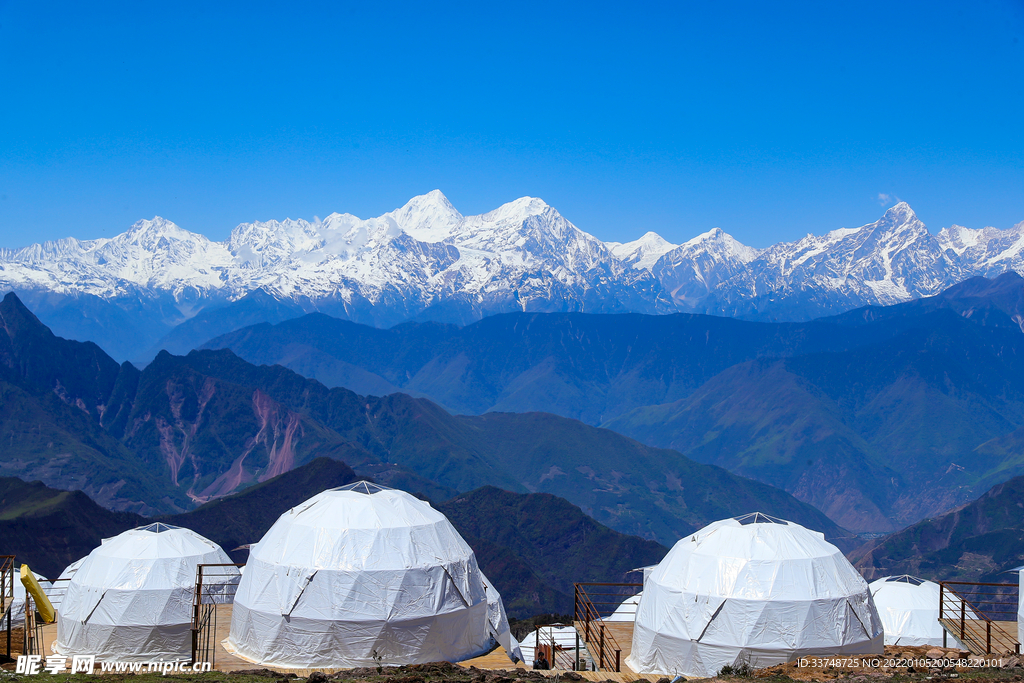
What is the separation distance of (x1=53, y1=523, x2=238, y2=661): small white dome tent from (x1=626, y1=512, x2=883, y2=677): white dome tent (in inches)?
785

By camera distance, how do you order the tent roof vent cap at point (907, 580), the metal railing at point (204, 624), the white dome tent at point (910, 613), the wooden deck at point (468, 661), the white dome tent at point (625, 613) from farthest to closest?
the white dome tent at point (625, 613) → the tent roof vent cap at point (907, 580) → the white dome tent at point (910, 613) → the metal railing at point (204, 624) → the wooden deck at point (468, 661)

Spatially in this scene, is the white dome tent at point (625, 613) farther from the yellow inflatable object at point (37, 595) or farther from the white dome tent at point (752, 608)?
the yellow inflatable object at point (37, 595)

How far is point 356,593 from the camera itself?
112 feet

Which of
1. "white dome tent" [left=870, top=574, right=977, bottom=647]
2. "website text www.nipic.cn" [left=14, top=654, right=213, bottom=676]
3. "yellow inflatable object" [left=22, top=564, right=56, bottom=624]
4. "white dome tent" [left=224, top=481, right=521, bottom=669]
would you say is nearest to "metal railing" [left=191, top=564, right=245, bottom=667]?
"website text www.nipic.cn" [left=14, top=654, right=213, bottom=676]

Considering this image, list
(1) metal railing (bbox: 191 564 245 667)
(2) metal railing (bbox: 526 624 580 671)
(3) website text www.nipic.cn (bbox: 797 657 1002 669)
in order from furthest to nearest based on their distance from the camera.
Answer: (2) metal railing (bbox: 526 624 580 671), (1) metal railing (bbox: 191 564 245 667), (3) website text www.nipic.cn (bbox: 797 657 1002 669)

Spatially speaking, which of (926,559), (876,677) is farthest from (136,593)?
(926,559)

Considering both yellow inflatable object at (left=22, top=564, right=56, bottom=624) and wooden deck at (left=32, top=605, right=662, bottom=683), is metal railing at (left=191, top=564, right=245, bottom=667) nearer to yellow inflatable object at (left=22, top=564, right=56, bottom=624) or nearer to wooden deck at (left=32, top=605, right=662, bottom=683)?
wooden deck at (left=32, top=605, right=662, bottom=683)

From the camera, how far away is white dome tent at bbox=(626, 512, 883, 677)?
109 feet

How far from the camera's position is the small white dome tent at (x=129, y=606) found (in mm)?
39062

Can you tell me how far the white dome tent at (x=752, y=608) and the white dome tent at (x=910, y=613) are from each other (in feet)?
49.0

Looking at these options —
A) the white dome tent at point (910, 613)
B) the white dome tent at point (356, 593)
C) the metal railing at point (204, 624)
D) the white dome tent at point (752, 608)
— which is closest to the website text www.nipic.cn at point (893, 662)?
the white dome tent at point (752, 608)

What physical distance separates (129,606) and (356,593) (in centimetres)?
1224

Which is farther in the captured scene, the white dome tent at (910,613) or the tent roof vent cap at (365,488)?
the white dome tent at (910,613)

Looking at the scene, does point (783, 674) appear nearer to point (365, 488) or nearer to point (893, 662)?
point (893, 662)
